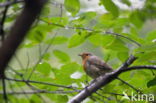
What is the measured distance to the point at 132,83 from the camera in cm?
229

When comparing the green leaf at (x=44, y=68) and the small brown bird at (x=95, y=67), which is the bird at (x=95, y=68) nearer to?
the small brown bird at (x=95, y=67)

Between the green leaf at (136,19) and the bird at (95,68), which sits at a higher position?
the green leaf at (136,19)

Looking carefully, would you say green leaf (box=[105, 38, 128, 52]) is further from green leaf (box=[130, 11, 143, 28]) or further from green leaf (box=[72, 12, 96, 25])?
green leaf (box=[130, 11, 143, 28])

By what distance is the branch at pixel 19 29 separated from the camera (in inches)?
31.9

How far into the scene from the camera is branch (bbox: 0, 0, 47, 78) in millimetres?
810

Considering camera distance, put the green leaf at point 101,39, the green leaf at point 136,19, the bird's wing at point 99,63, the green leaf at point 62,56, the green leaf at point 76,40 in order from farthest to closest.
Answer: the green leaf at point 136,19, the green leaf at point 62,56, the bird's wing at point 99,63, the green leaf at point 76,40, the green leaf at point 101,39

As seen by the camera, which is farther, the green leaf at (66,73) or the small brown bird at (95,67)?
the small brown bird at (95,67)

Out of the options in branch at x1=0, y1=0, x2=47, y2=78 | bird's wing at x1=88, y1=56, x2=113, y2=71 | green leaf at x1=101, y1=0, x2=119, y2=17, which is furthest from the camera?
bird's wing at x1=88, y1=56, x2=113, y2=71

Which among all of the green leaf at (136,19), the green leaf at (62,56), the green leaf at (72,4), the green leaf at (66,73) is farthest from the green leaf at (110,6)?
the green leaf at (136,19)

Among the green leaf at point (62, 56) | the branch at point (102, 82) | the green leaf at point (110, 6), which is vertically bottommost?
the branch at point (102, 82)

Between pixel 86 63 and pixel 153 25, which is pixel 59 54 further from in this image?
pixel 153 25

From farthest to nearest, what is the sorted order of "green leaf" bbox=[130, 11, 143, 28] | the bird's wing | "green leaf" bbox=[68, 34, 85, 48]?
"green leaf" bbox=[130, 11, 143, 28]
the bird's wing
"green leaf" bbox=[68, 34, 85, 48]

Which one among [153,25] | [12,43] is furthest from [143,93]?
[153,25]

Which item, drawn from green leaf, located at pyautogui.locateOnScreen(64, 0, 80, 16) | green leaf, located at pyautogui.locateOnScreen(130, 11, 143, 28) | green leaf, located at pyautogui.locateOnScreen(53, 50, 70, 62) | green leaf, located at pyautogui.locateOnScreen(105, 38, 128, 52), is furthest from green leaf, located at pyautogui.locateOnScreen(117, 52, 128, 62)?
green leaf, located at pyautogui.locateOnScreen(130, 11, 143, 28)
